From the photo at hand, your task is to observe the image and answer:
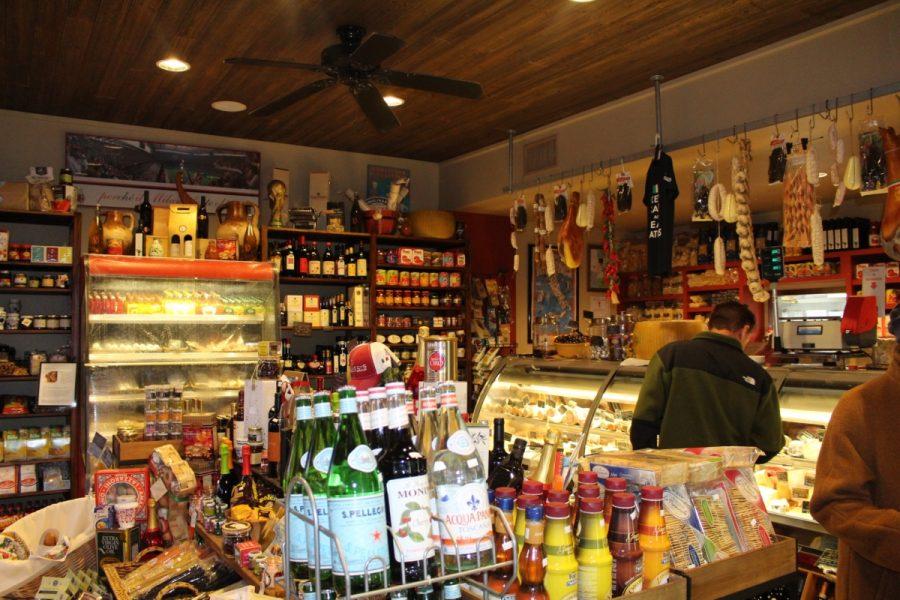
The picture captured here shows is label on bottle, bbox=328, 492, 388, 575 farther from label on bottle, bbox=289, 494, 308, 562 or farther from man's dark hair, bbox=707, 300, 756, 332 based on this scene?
man's dark hair, bbox=707, 300, 756, 332

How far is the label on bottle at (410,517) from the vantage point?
126 cm

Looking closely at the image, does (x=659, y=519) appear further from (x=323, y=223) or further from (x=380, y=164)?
(x=380, y=164)

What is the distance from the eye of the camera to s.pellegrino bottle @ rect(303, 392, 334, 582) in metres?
1.27

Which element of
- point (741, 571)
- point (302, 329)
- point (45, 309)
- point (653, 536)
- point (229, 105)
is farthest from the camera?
point (302, 329)

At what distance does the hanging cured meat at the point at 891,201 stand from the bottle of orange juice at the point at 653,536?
8.59 feet

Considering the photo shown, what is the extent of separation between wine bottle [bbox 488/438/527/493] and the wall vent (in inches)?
182

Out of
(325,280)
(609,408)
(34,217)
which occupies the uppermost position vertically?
(34,217)

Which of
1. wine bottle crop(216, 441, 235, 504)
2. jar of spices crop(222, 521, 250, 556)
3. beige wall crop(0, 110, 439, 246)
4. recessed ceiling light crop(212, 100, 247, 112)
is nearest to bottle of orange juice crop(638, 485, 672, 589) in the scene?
jar of spices crop(222, 521, 250, 556)

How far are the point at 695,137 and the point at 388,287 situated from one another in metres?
3.20

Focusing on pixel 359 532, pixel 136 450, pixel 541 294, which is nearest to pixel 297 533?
pixel 359 532

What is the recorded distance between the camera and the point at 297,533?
1362 millimetres

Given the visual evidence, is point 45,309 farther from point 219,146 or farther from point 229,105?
point 229,105

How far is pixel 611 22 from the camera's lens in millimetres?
4109

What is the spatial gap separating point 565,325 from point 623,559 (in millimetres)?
6441
